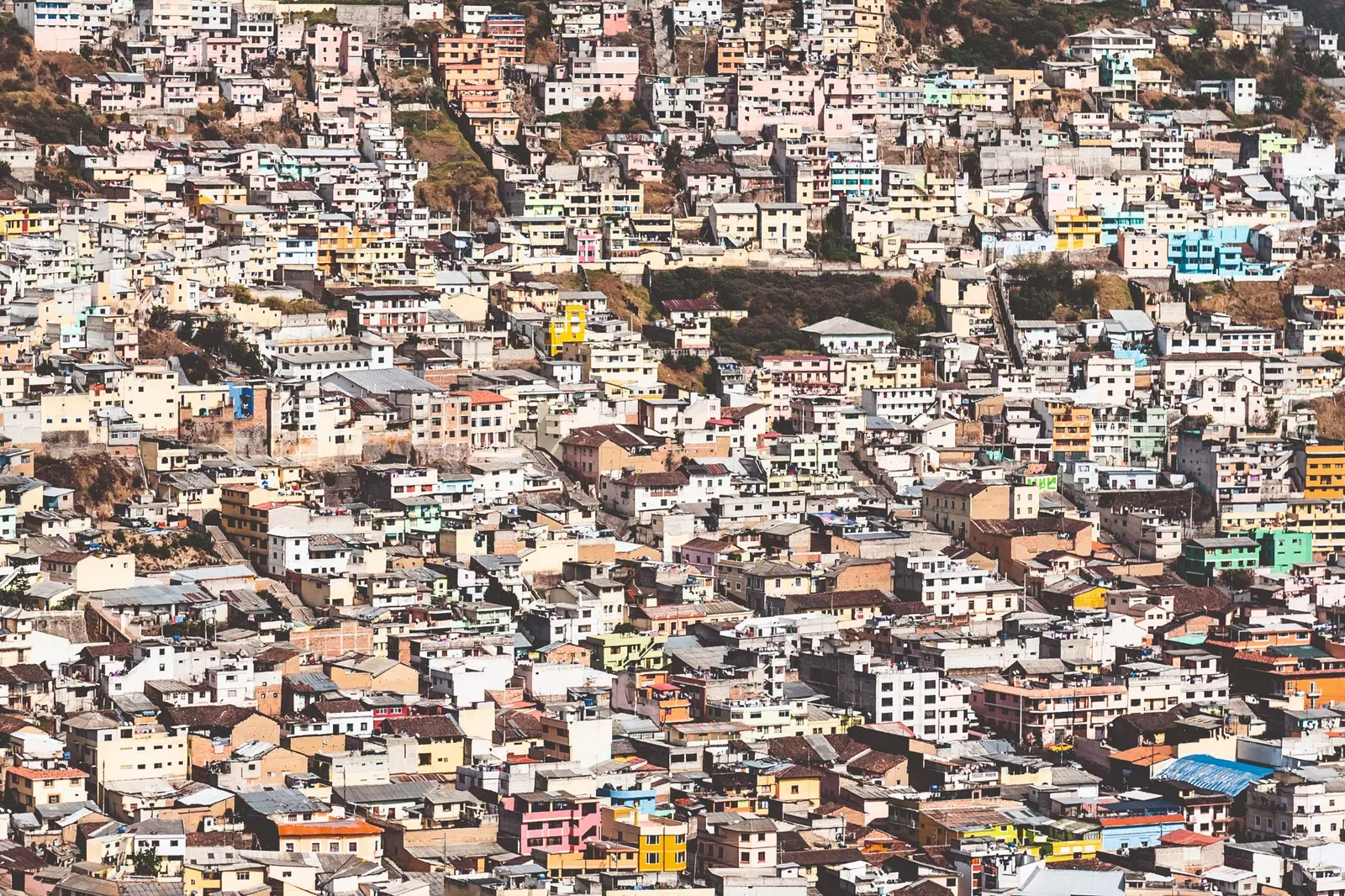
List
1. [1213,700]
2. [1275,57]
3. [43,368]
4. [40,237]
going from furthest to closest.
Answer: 1. [1275,57]
2. [40,237]
3. [43,368]
4. [1213,700]

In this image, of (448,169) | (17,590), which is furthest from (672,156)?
(17,590)

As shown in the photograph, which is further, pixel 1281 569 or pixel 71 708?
pixel 1281 569

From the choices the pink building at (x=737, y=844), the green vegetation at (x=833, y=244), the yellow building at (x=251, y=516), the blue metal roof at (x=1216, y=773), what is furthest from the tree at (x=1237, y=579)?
the pink building at (x=737, y=844)

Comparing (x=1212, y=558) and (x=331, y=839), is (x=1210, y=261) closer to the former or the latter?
(x=1212, y=558)

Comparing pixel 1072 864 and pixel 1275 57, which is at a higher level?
pixel 1275 57

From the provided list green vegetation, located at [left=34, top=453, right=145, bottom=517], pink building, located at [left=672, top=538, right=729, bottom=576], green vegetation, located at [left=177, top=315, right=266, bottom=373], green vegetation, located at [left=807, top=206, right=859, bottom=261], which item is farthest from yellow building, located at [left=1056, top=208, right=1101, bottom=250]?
green vegetation, located at [left=34, top=453, right=145, bottom=517]

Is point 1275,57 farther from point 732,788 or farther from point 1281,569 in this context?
point 732,788

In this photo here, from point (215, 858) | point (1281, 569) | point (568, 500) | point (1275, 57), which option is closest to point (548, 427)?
point (568, 500)
